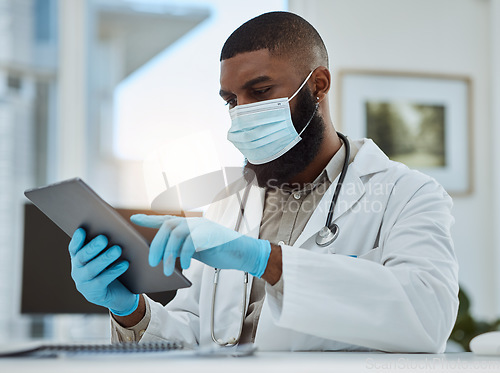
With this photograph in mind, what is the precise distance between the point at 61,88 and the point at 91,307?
3.79ft

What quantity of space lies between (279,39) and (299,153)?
282 mm

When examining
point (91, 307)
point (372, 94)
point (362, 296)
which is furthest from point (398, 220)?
point (372, 94)

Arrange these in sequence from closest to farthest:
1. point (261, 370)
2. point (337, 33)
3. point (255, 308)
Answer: point (261, 370), point (255, 308), point (337, 33)

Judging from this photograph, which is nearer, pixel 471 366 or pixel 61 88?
pixel 471 366

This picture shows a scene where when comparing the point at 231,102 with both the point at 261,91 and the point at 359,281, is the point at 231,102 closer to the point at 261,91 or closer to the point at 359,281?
the point at 261,91

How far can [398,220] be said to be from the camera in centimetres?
117

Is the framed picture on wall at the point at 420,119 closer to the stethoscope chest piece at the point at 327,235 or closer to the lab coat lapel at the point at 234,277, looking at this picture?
the lab coat lapel at the point at 234,277

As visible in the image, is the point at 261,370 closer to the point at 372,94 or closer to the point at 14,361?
the point at 14,361

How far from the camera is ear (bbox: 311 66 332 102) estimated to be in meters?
1.47

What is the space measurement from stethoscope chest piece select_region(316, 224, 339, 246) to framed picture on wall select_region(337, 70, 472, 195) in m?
1.73

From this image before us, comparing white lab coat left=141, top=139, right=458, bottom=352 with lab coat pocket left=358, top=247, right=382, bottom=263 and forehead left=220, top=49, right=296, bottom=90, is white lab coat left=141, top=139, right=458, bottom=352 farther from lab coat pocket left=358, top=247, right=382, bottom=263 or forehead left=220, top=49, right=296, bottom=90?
forehead left=220, top=49, right=296, bottom=90

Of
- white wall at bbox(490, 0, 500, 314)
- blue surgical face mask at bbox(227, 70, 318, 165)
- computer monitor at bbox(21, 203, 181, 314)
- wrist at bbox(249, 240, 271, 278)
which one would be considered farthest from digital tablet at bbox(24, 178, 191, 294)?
white wall at bbox(490, 0, 500, 314)

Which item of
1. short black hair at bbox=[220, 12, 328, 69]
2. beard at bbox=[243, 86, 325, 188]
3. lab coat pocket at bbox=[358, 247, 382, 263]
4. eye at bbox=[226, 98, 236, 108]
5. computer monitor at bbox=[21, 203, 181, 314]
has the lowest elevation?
computer monitor at bbox=[21, 203, 181, 314]

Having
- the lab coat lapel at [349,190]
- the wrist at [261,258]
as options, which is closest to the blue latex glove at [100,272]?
the wrist at [261,258]
